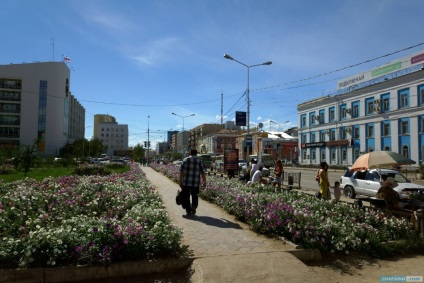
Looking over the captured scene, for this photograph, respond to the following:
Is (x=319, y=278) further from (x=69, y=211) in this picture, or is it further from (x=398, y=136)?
(x=398, y=136)

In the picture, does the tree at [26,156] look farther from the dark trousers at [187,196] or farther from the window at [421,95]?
the window at [421,95]

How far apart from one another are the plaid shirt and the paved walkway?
116 cm

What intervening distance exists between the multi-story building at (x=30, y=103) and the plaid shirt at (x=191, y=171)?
81114mm

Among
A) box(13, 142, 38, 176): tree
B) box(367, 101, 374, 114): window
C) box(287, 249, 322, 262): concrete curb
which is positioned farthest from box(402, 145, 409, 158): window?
box(287, 249, 322, 262): concrete curb

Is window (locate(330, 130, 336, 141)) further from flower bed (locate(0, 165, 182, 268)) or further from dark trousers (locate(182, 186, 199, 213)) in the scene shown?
flower bed (locate(0, 165, 182, 268))

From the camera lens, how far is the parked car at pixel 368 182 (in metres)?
14.5

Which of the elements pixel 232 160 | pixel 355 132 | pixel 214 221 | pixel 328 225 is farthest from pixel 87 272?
pixel 355 132

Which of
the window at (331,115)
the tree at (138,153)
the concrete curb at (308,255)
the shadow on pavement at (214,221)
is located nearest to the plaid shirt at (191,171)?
the shadow on pavement at (214,221)

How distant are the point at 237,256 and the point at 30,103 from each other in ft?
291

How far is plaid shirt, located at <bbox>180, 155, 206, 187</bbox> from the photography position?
852cm

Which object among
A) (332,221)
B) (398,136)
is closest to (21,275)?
(332,221)

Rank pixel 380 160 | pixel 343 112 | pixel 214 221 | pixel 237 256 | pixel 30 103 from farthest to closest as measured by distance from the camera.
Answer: pixel 30 103
pixel 343 112
pixel 380 160
pixel 214 221
pixel 237 256

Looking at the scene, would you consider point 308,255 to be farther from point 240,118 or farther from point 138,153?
point 138,153

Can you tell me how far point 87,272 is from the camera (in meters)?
4.57
